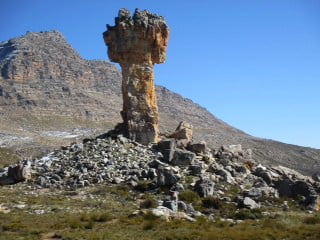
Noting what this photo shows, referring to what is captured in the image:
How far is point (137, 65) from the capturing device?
39594 mm

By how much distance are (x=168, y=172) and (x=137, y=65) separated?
1137cm

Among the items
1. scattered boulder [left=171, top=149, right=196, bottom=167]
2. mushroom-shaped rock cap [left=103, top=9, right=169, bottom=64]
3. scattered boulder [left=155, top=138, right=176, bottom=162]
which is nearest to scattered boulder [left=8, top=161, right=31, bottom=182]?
scattered boulder [left=155, top=138, right=176, bottom=162]

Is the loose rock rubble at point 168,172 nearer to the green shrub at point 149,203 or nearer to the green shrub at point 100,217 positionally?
the green shrub at point 149,203

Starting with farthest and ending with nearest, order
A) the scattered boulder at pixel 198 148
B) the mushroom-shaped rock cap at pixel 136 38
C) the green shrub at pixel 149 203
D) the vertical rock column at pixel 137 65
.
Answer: the mushroom-shaped rock cap at pixel 136 38, the vertical rock column at pixel 137 65, the scattered boulder at pixel 198 148, the green shrub at pixel 149 203

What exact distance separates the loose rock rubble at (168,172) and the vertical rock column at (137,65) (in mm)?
1593

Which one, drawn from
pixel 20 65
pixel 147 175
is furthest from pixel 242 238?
pixel 20 65

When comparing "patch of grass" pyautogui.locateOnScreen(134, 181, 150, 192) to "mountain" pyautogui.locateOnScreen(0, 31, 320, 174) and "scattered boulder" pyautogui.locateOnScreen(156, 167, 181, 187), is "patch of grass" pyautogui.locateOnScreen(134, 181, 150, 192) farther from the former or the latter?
"mountain" pyautogui.locateOnScreen(0, 31, 320, 174)

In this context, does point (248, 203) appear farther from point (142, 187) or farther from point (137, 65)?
point (137, 65)

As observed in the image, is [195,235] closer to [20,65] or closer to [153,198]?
[153,198]

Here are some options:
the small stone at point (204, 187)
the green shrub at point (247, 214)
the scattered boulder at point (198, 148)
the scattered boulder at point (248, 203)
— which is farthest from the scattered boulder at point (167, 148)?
the green shrub at point (247, 214)

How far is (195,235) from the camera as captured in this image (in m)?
18.5

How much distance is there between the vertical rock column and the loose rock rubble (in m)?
1.59

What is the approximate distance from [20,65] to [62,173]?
166 metres

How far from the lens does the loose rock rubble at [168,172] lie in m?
29.6
